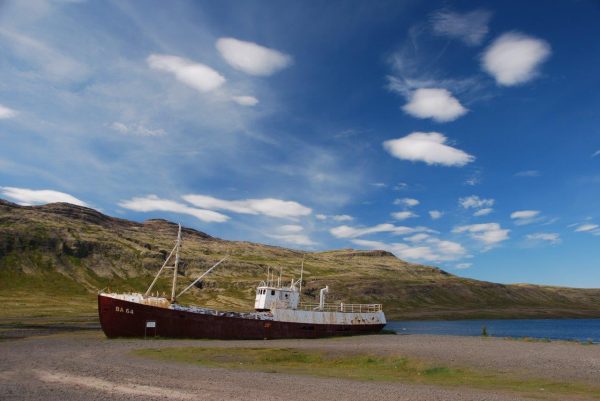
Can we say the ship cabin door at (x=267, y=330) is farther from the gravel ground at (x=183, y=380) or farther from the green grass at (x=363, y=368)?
the gravel ground at (x=183, y=380)

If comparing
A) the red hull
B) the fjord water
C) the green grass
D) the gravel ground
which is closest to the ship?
the red hull

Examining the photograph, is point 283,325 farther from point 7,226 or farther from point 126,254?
point 7,226

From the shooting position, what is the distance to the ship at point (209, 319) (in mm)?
47719

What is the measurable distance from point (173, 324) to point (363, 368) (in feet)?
84.4

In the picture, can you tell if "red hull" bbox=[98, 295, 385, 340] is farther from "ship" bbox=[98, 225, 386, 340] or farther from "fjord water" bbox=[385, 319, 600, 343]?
"fjord water" bbox=[385, 319, 600, 343]

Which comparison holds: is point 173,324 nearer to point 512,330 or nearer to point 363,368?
point 363,368

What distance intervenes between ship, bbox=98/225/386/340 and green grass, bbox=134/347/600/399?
1169 cm

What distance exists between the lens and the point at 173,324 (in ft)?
161

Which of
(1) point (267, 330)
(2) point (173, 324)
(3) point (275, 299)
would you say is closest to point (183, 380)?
(2) point (173, 324)

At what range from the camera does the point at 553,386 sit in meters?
24.4

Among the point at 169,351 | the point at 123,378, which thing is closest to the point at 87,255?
the point at 169,351

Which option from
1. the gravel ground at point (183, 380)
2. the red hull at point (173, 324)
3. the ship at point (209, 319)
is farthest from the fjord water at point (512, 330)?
the red hull at point (173, 324)

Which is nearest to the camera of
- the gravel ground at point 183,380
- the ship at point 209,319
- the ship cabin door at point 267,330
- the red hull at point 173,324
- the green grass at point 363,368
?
the gravel ground at point 183,380

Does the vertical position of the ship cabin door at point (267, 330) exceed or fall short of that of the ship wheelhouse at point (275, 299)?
it falls short
